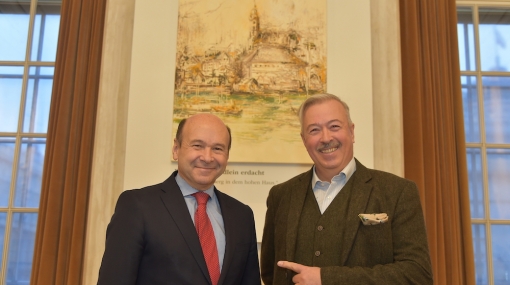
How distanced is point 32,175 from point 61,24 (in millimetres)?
1282

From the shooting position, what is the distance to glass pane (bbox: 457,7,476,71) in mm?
4277

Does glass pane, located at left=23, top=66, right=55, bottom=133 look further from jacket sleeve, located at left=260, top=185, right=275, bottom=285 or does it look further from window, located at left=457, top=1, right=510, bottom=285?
window, located at left=457, top=1, right=510, bottom=285

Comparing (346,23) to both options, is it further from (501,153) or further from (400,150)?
(501,153)

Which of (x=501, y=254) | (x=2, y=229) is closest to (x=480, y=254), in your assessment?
(x=501, y=254)

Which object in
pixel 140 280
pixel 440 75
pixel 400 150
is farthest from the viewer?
pixel 440 75

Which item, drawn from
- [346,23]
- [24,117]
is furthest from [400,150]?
[24,117]

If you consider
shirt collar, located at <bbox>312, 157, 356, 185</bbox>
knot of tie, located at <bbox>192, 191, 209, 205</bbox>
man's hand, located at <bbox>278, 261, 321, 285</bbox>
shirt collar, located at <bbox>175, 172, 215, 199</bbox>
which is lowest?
man's hand, located at <bbox>278, 261, 321, 285</bbox>

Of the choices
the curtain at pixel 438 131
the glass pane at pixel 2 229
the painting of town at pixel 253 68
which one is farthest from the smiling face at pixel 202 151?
the glass pane at pixel 2 229

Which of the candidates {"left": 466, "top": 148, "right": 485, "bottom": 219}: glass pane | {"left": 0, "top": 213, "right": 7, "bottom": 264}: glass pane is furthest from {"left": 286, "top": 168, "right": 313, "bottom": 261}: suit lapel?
{"left": 0, "top": 213, "right": 7, "bottom": 264}: glass pane

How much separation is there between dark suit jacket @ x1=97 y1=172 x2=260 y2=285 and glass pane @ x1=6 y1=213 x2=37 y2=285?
2.51 meters

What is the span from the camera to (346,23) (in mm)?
3705

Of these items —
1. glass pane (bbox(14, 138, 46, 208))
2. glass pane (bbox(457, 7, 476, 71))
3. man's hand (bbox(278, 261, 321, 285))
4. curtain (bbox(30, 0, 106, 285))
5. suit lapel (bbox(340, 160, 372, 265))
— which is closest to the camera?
man's hand (bbox(278, 261, 321, 285))

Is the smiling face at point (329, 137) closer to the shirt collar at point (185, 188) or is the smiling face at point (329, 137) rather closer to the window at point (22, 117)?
the shirt collar at point (185, 188)

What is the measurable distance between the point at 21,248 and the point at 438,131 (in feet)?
11.4
